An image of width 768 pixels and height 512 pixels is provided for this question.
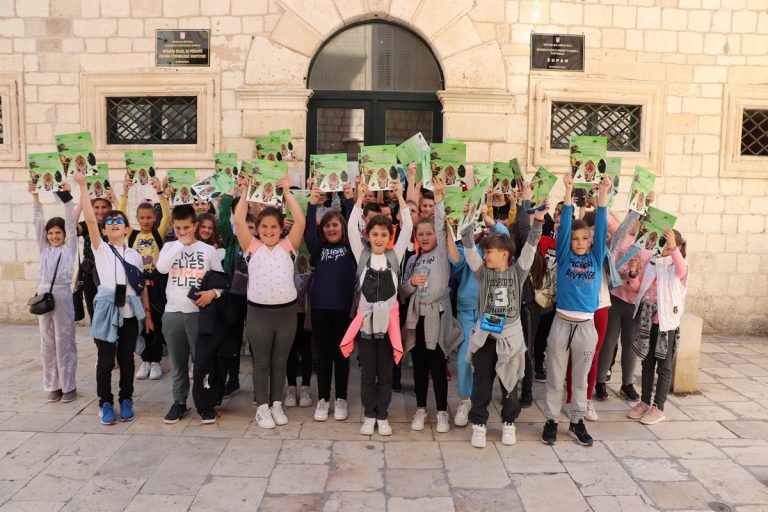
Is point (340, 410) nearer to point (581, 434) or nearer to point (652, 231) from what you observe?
point (581, 434)

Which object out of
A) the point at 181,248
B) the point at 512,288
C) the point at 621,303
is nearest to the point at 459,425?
the point at 512,288

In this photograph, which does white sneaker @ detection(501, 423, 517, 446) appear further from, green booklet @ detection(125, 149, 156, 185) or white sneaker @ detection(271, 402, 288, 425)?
green booklet @ detection(125, 149, 156, 185)

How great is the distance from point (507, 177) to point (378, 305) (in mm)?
1973

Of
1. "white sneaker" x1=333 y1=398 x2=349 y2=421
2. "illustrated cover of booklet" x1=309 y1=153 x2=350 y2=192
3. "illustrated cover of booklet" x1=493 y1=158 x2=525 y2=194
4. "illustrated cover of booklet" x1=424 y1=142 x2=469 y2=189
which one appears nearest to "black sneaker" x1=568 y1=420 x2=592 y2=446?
"white sneaker" x1=333 y1=398 x2=349 y2=421

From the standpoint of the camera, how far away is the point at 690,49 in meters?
7.96

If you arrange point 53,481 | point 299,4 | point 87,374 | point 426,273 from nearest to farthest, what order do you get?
point 53,481 < point 426,273 < point 87,374 < point 299,4

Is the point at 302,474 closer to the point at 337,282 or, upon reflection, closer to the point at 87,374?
the point at 337,282

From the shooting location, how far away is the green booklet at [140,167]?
5812 mm

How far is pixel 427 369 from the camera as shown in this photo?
4.76 metres

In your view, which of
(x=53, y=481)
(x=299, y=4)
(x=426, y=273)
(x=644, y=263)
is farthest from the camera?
(x=299, y=4)

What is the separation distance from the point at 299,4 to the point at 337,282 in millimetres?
4557

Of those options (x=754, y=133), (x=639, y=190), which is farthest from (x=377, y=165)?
(x=754, y=133)

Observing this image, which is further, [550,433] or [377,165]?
[377,165]

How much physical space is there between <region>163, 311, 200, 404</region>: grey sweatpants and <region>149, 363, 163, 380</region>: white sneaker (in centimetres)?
128
